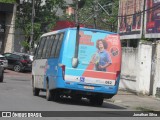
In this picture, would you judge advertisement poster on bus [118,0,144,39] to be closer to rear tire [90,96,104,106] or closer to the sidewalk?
the sidewalk

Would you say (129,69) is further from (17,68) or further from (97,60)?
(17,68)

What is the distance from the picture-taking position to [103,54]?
1920cm

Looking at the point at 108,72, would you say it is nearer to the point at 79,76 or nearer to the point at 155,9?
the point at 79,76

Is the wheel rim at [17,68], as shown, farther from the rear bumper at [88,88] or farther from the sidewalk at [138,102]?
the rear bumper at [88,88]

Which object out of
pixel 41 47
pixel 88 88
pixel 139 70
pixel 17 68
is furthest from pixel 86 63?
pixel 17 68

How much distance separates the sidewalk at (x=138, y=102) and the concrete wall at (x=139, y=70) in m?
0.83

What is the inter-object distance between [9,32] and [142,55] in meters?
35.4

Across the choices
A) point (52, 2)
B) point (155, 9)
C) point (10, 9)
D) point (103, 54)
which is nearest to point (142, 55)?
point (155, 9)

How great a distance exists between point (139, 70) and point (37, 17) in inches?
1683

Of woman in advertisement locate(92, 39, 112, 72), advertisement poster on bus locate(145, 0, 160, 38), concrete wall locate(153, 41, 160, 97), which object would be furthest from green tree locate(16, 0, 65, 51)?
woman in advertisement locate(92, 39, 112, 72)

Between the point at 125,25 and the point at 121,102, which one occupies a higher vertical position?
the point at 125,25

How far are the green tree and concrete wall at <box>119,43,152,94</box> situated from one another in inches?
1374

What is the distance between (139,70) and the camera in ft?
92.3

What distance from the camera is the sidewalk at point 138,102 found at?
21.1 m
